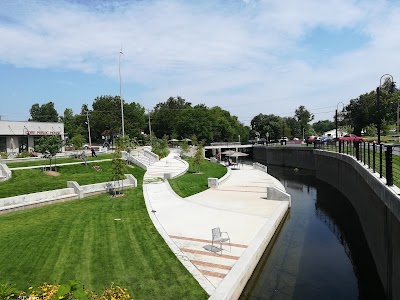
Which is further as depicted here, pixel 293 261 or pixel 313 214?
pixel 313 214

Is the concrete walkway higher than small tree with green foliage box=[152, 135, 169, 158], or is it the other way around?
small tree with green foliage box=[152, 135, 169, 158]

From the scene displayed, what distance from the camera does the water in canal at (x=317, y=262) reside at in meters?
12.8

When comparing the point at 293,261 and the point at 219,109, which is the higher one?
the point at 219,109

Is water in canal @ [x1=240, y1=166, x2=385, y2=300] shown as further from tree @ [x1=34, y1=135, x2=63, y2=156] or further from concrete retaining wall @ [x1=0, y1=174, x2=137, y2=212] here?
tree @ [x1=34, y1=135, x2=63, y2=156]

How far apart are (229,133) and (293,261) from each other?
94077 millimetres

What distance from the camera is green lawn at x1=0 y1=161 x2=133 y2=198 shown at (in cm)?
2305

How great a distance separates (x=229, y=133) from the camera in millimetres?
108938

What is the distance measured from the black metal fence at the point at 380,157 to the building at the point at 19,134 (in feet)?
137

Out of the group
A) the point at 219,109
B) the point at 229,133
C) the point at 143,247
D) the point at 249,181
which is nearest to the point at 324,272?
the point at 143,247

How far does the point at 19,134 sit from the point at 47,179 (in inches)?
1125

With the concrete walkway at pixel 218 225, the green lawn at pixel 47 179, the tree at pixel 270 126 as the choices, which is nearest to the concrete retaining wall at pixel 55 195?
the green lawn at pixel 47 179

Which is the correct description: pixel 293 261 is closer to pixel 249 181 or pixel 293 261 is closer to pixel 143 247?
pixel 143 247

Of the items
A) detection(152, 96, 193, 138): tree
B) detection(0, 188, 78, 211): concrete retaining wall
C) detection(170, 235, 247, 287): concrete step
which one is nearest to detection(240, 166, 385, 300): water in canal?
detection(170, 235, 247, 287): concrete step

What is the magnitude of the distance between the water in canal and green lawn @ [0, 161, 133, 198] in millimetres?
15718
